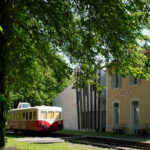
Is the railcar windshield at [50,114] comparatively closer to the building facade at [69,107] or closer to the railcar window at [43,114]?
the railcar window at [43,114]

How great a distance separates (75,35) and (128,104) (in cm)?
1490

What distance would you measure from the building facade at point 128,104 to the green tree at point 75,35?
37.1ft

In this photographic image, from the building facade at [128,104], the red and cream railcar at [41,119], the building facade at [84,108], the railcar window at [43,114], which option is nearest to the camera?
the building facade at [128,104]

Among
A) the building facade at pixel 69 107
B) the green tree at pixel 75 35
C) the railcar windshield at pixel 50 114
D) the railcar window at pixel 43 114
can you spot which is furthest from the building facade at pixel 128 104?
the green tree at pixel 75 35

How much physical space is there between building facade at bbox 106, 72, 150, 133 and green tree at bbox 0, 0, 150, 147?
11.3m

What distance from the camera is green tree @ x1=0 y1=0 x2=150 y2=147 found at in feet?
32.2

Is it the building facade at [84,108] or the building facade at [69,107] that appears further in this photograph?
the building facade at [69,107]

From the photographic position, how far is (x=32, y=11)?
10617 mm

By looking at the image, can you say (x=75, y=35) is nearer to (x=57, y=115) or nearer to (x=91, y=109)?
(x=57, y=115)

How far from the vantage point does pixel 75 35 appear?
11.4 meters

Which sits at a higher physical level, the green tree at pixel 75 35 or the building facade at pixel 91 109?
the green tree at pixel 75 35

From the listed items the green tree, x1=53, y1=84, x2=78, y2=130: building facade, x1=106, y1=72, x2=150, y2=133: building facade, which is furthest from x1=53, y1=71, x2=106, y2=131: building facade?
the green tree

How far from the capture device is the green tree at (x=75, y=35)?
386 inches

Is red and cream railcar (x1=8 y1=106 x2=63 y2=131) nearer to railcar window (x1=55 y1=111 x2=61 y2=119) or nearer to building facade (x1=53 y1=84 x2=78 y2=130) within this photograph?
railcar window (x1=55 y1=111 x2=61 y2=119)
